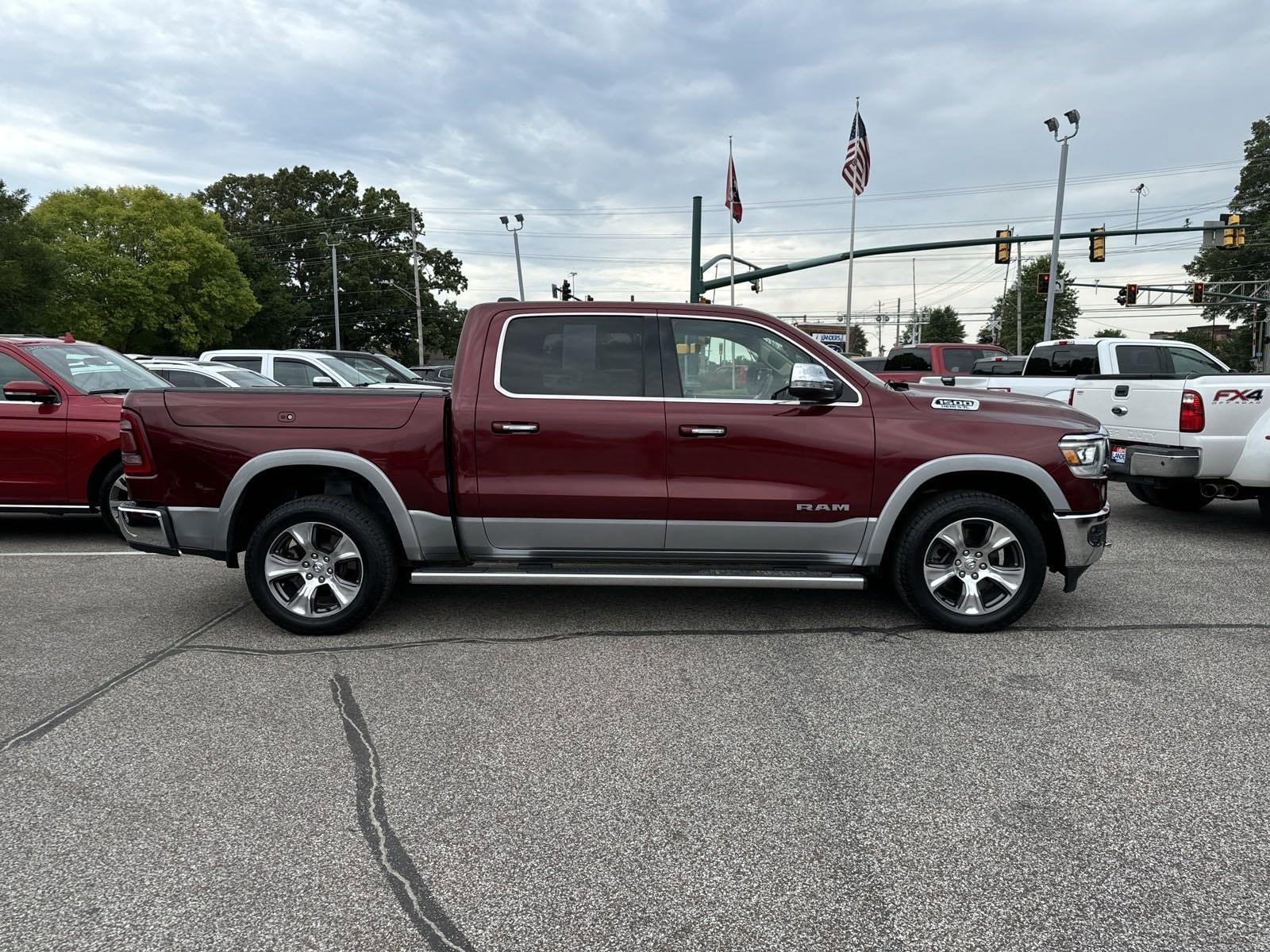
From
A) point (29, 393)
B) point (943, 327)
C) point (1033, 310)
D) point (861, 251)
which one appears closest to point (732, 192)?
point (861, 251)

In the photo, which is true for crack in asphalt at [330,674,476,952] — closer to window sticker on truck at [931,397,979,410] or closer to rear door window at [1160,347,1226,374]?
window sticker on truck at [931,397,979,410]

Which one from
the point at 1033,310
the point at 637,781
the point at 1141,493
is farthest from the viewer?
the point at 1033,310

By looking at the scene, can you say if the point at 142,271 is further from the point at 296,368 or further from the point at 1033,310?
the point at 1033,310

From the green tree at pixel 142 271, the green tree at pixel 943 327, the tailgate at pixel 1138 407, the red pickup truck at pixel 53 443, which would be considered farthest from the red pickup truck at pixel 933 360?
the green tree at pixel 943 327

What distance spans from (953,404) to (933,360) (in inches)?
556

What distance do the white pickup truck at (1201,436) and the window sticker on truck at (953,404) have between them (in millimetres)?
3427

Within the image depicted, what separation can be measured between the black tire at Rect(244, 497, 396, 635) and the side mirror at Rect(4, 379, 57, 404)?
12.4 feet

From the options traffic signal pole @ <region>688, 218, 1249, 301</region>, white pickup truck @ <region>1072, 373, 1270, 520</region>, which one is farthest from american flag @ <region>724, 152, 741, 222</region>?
white pickup truck @ <region>1072, 373, 1270, 520</region>

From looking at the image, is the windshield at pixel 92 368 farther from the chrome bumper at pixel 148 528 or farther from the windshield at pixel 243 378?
the windshield at pixel 243 378

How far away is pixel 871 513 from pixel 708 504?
A: 0.92 metres

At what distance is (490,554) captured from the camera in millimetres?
5027

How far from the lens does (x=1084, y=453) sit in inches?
193

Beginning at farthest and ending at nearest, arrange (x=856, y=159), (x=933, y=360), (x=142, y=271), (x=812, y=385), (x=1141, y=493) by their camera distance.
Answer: (x=142, y=271) → (x=856, y=159) → (x=933, y=360) → (x=1141, y=493) → (x=812, y=385)

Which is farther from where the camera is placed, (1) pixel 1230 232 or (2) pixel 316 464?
(1) pixel 1230 232
